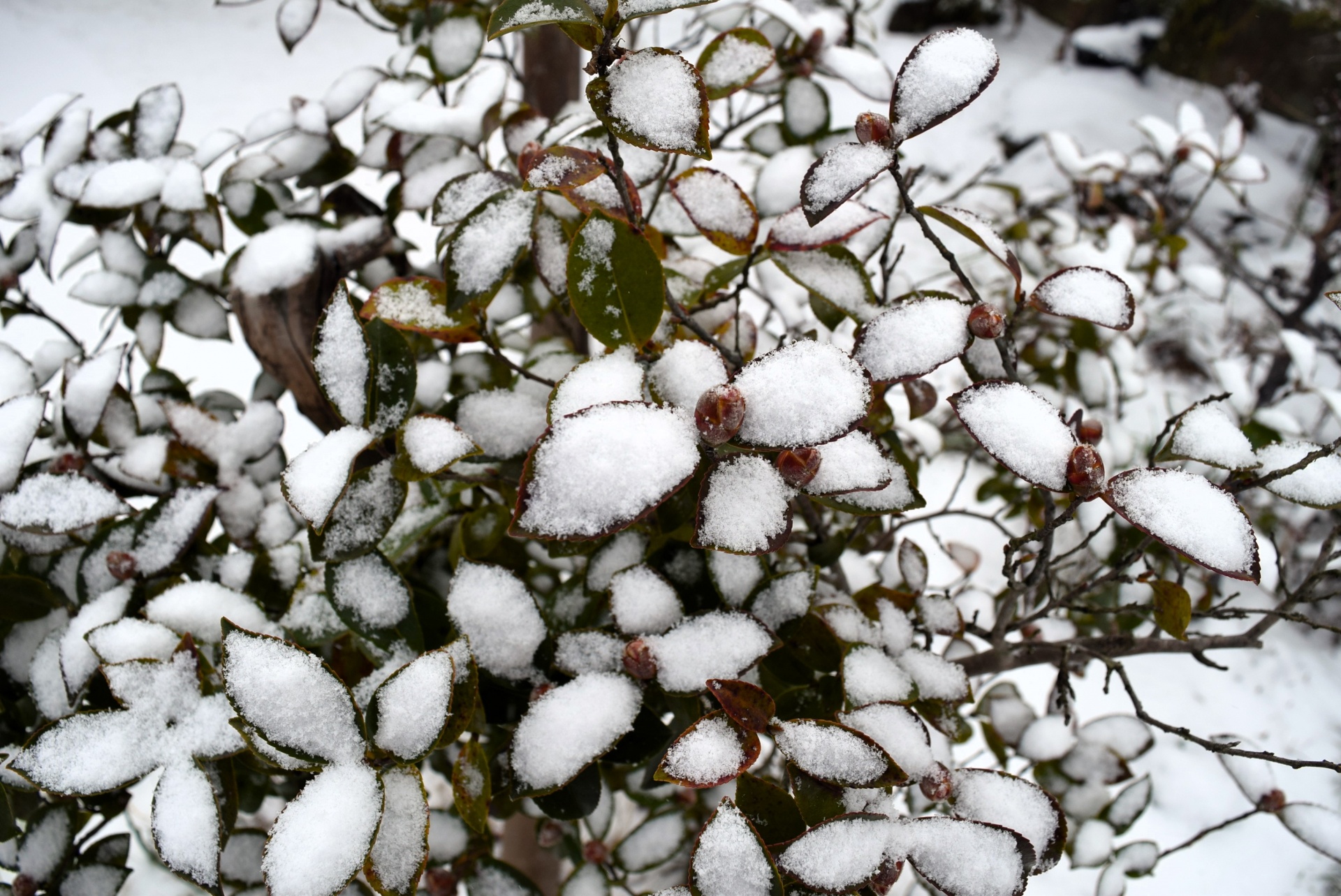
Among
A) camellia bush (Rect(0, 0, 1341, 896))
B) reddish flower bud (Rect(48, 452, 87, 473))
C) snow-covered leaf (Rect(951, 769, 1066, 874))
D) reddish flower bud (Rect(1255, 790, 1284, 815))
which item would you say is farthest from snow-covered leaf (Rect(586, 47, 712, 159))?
reddish flower bud (Rect(1255, 790, 1284, 815))

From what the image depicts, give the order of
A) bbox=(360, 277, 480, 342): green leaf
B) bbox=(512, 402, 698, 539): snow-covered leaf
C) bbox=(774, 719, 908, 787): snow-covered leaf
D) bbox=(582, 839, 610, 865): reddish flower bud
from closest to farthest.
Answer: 1. bbox=(512, 402, 698, 539): snow-covered leaf
2. bbox=(774, 719, 908, 787): snow-covered leaf
3. bbox=(360, 277, 480, 342): green leaf
4. bbox=(582, 839, 610, 865): reddish flower bud

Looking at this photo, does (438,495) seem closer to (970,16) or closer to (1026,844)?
(1026,844)

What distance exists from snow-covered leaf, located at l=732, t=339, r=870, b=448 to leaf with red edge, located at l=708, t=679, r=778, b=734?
0.52 ft

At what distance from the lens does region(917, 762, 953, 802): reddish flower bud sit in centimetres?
51

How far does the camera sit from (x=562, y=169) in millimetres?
465

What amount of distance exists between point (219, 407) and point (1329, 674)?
2.45 metres

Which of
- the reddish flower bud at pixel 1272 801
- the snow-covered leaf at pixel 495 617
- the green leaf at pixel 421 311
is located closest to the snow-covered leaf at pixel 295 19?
the green leaf at pixel 421 311

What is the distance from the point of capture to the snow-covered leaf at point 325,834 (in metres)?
0.40

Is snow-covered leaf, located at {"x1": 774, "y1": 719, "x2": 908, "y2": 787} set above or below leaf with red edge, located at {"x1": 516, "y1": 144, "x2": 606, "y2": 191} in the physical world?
below

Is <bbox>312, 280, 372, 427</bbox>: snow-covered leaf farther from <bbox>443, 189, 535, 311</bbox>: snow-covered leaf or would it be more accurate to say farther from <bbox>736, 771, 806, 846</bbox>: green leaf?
<bbox>736, 771, 806, 846</bbox>: green leaf

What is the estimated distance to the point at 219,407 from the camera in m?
0.91

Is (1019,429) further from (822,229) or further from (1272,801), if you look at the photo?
(1272,801)

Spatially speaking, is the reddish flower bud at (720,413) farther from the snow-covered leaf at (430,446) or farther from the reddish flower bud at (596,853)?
the reddish flower bud at (596,853)

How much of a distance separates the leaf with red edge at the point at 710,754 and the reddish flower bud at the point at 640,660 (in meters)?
0.05
